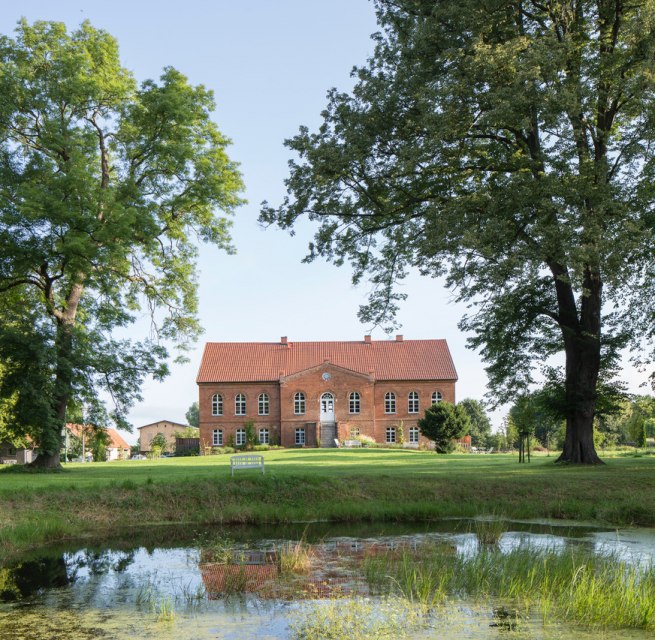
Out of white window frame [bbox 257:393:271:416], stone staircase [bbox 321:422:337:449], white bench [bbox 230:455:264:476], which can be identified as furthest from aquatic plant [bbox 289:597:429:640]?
white window frame [bbox 257:393:271:416]

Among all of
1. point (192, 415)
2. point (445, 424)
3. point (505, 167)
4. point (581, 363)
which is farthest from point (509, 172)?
point (192, 415)

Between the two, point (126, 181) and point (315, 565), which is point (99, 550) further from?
point (126, 181)

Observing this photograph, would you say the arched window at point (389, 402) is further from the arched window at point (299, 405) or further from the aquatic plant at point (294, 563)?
the aquatic plant at point (294, 563)

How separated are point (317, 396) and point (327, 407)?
3.54 ft

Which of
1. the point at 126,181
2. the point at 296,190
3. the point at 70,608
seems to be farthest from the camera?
the point at 126,181

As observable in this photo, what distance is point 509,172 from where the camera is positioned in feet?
63.1

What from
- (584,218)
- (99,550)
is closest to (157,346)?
(99,550)

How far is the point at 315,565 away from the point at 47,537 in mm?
5996

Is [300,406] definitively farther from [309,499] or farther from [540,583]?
[540,583]

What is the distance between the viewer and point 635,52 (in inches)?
671

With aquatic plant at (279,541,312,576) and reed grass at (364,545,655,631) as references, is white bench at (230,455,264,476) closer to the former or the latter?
aquatic plant at (279,541,312,576)

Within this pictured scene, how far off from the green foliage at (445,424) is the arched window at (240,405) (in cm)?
1802

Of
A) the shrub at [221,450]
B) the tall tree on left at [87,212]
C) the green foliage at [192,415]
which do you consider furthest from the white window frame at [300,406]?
the green foliage at [192,415]

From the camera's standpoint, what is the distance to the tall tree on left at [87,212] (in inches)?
893
